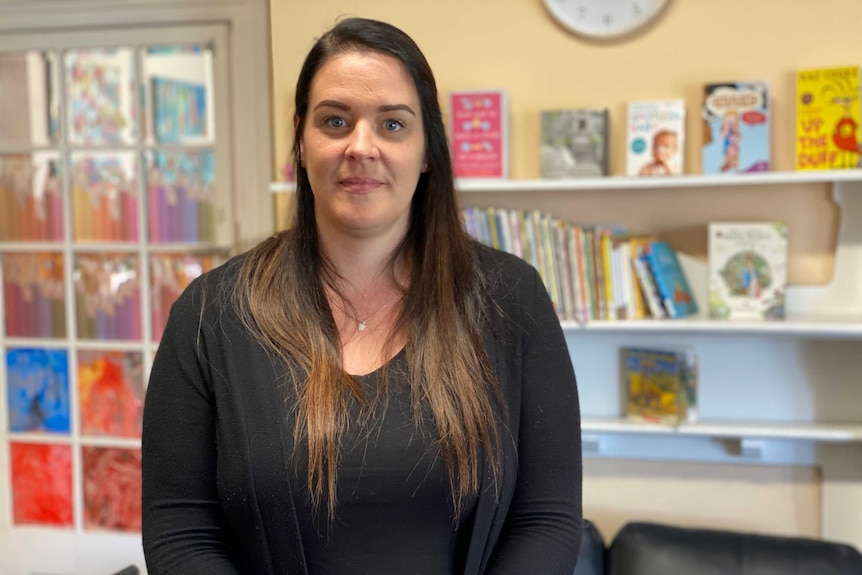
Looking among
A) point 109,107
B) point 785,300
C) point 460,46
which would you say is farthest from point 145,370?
point 785,300

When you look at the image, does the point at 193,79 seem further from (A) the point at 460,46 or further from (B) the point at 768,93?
(B) the point at 768,93

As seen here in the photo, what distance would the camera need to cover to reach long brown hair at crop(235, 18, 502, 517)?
1001 millimetres

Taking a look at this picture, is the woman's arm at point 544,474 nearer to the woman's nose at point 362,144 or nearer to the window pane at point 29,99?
the woman's nose at point 362,144

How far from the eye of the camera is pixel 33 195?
2342mm

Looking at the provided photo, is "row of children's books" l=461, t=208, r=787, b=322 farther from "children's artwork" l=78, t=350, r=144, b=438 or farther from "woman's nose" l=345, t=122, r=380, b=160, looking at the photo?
"children's artwork" l=78, t=350, r=144, b=438

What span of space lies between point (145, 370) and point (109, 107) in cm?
76

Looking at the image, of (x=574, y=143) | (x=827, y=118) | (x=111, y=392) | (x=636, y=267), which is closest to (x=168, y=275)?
(x=111, y=392)

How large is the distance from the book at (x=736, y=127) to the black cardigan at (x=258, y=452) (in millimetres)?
854

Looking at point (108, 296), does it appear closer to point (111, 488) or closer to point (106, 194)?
point (106, 194)

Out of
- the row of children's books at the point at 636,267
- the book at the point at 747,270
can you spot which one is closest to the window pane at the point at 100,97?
the row of children's books at the point at 636,267

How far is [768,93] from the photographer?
1728 mm

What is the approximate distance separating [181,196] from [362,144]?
1437mm

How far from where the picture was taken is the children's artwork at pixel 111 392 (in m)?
2.33

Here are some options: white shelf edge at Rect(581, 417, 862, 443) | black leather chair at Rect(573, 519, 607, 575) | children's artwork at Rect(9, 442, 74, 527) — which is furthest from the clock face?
children's artwork at Rect(9, 442, 74, 527)
